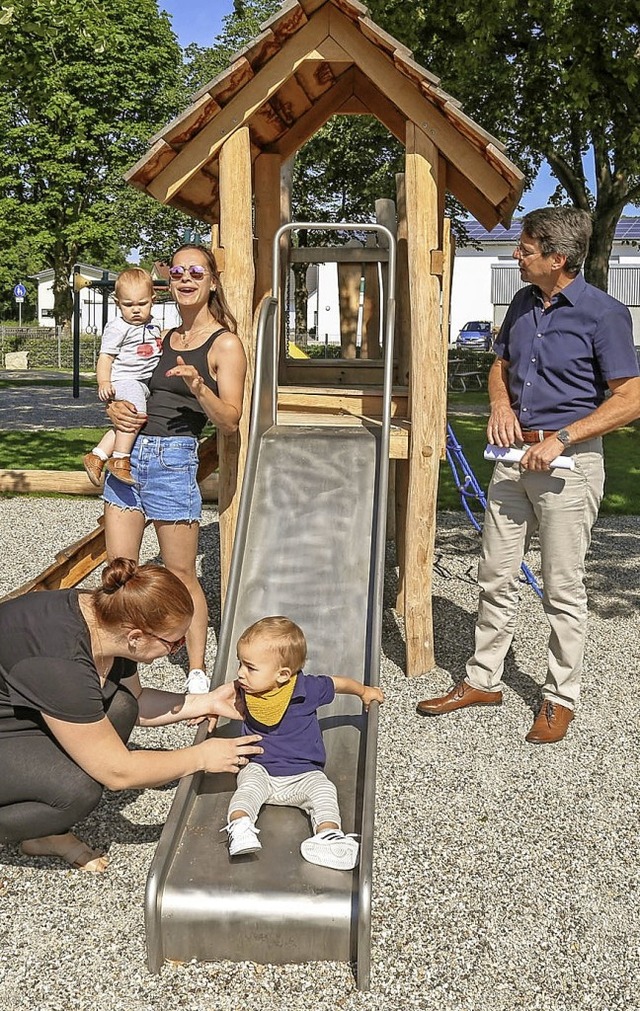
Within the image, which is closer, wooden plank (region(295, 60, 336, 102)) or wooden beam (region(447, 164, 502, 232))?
wooden plank (region(295, 60, 336, 102))

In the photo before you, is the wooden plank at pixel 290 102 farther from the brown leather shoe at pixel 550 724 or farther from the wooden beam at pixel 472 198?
the brown leather shoe at pixel 550 724

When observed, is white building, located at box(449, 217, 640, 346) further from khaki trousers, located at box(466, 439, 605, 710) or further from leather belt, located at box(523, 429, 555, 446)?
→ leather belt, located at box(523, 429, 555, 446)

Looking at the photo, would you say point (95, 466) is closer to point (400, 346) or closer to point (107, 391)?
point (107, 391)

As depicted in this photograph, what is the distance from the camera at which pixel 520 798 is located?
4.44 meters

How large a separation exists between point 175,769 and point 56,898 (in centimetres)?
71

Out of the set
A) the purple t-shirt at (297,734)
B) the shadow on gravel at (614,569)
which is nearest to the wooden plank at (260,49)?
the purple t-shirt at (297,734)

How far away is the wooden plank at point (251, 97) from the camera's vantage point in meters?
5.64

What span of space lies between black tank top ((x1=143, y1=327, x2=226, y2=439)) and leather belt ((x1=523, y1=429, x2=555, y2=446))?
4.89ft

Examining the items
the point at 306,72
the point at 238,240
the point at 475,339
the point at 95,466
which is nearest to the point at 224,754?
the point at 95,466

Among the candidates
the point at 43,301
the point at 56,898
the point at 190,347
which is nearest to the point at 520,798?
the point at 56,898

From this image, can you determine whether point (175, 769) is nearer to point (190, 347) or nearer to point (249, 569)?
point (249, 569)

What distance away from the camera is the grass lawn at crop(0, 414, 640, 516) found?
11477mm

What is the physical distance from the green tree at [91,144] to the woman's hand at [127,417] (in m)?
33.9

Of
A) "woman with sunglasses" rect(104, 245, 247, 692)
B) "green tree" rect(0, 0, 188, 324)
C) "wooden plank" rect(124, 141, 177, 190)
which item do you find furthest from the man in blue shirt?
"green tree" rect(0, 0, 188, 324)
